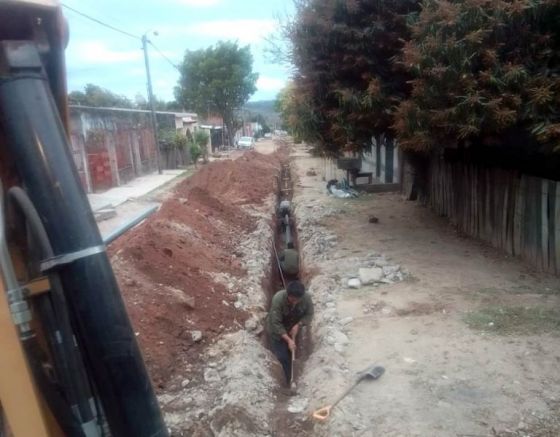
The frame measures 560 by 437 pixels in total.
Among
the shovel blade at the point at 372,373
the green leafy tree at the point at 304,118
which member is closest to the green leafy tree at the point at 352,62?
the green leafy tree at the point at 304,118

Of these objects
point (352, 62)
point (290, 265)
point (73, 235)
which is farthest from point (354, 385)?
point (290, 265)

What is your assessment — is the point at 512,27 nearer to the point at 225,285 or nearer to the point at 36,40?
the point at 225,285

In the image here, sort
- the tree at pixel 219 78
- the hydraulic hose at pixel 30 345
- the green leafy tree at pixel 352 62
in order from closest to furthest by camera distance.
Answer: the hydraulic hose at pixel 30 345 < the green leafy tree at pixel 352 62 < the tree at pixel 219 78

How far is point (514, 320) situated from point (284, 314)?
3022mm

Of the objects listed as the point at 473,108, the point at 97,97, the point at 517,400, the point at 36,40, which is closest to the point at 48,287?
the point at 36,40

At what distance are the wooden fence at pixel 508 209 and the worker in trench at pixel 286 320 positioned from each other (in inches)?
150

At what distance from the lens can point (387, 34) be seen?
9.52 metres

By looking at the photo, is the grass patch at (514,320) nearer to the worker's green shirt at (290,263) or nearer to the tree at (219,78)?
the worker's green shirt at (290,263)

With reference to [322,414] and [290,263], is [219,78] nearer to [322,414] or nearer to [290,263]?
[290,263]

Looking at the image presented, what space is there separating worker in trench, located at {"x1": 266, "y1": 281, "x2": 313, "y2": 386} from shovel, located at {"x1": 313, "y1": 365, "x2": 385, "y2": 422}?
1552 mm

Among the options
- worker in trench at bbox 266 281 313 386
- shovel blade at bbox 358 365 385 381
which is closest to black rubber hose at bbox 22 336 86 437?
shovel blade at bbox 358 365 385 381

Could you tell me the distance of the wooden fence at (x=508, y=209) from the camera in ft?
25.3

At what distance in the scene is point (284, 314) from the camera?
7219 mm

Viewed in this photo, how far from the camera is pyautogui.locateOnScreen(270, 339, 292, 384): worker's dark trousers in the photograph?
732cm
